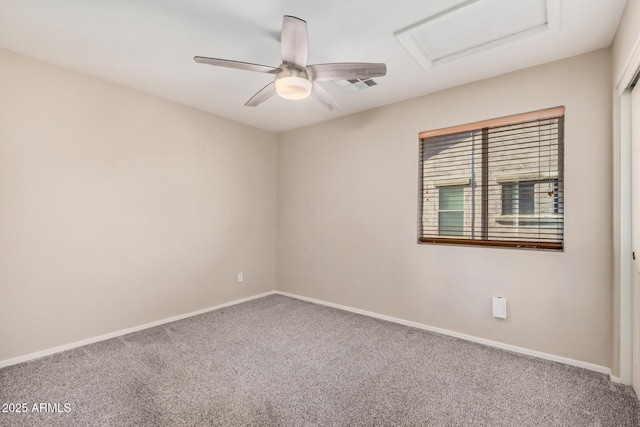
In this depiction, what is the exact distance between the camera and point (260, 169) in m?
4.49

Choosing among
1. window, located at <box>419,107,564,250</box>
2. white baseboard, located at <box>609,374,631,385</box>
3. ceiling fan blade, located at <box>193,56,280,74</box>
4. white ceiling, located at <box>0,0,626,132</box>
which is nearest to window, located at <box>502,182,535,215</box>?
window, located at <box>419,107,564,250</box>

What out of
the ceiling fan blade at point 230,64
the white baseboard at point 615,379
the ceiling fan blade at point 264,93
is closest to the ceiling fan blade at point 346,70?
the ceiling fan blade at point 230,64

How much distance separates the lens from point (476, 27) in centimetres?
216

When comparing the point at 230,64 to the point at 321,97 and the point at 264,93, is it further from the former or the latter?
the point at 321,97

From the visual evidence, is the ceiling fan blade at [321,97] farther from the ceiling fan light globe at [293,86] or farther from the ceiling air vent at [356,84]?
the ceiling air vent at [356,84]

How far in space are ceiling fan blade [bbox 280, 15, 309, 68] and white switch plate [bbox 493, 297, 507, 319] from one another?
8.31 ft

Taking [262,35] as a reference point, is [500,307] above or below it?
below

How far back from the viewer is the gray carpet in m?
1.82

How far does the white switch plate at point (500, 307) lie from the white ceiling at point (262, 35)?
2.01 metres

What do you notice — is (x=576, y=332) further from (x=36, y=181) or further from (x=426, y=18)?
(x=36, y=181)

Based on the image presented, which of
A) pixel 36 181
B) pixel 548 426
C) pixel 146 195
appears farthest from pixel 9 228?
pixel 548 426

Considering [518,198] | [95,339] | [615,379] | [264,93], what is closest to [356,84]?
[264,93]

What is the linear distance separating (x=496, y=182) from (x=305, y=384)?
2.37 meters

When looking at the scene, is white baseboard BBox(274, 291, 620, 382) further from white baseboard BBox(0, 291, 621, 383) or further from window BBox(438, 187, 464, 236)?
window BBox(438, 187, 464, 236)
